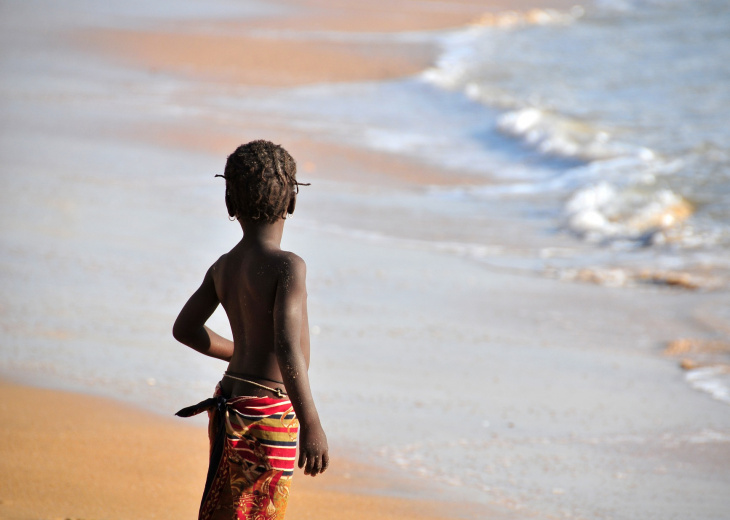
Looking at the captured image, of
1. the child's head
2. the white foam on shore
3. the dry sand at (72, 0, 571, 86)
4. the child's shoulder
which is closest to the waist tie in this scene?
the child's shoulder

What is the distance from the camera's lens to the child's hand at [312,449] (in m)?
2.45

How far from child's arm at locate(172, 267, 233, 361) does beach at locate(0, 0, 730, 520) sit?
1092 millimetres

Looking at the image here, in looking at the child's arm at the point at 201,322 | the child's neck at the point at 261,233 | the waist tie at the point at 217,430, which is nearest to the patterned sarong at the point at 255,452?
the waist tie at the point at 217,430

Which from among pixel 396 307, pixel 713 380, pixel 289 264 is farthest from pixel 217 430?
pixel 396 307

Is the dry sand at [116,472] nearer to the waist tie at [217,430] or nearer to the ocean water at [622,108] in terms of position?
the waist tie at [217,430]

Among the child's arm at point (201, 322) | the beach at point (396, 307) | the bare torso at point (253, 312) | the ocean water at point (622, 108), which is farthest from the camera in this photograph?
the ocean water at point (622, 108)

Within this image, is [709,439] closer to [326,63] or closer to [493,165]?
[493,165]

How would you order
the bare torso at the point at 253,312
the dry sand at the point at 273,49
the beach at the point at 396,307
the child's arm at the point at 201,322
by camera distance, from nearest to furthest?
the bare torso at the point at 253,312 < the child's arm at the point at 201,322 < the beach at the point at 396,307 < the dry sand at the point at 273,49

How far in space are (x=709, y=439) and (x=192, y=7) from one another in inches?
1170

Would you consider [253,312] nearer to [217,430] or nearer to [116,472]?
[217,430]

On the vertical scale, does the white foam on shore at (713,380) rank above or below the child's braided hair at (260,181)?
below

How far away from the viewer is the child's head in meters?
2.61

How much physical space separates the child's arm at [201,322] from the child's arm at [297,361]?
1.09 ft

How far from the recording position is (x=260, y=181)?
261 cm
